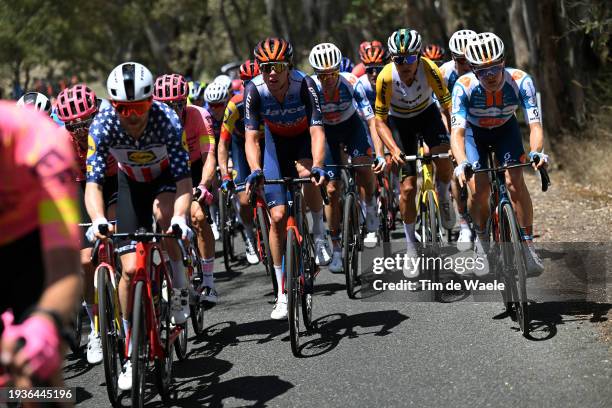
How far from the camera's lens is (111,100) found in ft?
21.2

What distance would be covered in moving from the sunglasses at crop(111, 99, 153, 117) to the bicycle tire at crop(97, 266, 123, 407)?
3.66ft

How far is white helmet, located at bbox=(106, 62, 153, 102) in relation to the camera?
6336mm

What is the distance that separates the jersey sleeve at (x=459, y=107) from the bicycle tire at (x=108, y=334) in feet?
11.0

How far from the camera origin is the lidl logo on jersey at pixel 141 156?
6867 millimetres

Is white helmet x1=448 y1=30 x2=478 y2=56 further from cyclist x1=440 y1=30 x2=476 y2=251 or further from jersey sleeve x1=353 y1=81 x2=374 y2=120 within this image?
jersey sleeve x1=353 y1=81 x2=374 y2=120

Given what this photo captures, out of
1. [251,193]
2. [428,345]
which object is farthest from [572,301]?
[251,193]

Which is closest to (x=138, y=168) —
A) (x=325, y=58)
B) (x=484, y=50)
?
(x=484, y=50)

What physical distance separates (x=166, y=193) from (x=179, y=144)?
0.46 metres

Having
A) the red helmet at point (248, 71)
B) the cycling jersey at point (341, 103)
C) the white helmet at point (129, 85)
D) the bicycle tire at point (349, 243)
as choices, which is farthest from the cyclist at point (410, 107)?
the white helmet at point (129, 85)

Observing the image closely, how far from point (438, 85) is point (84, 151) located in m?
3.74

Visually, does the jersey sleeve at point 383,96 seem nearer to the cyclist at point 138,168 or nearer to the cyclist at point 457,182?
the cyclist at point 457,182

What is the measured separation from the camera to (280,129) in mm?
8930

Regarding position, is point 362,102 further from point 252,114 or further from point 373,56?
point 252,114

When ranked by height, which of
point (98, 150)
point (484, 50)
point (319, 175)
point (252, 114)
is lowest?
point (319, 175)
